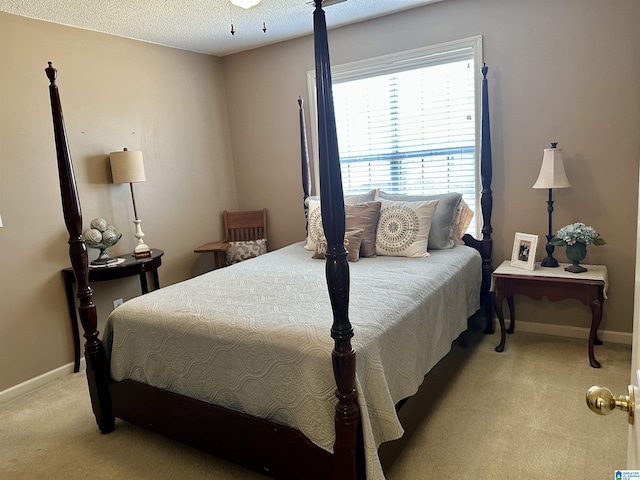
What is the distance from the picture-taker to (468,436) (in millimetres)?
2092

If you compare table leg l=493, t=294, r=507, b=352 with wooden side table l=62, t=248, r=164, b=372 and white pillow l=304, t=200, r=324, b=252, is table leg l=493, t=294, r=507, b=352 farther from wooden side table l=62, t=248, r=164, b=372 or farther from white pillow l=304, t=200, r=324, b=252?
wooden side table l=62, t=248, r=164, b=372

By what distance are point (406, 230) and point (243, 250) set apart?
1645mm

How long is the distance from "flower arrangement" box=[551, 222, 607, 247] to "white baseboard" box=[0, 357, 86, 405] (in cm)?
336

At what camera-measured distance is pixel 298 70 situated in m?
3.91

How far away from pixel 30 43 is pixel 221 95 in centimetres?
171

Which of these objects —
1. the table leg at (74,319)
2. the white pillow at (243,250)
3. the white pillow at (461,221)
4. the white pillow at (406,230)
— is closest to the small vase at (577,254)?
the white pillow at (461,221)

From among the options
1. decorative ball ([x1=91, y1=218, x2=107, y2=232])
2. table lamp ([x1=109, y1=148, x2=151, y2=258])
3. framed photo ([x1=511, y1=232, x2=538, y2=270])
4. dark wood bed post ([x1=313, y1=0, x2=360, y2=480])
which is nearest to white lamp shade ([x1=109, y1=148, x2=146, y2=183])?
Answer: table lamp ([x1=109, y1=148, x2=151, y2=258])

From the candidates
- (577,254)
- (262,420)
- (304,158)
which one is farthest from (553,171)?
(262,420)

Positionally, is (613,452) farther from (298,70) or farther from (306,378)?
(298,70)

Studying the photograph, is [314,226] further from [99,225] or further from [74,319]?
[74,319]

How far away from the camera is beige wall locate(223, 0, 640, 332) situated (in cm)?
274

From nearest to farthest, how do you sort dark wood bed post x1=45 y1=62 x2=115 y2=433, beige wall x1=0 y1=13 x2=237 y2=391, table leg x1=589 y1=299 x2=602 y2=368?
dark wood bed post x1=45 y1=62 x2=115 y2=433 → table leg x1=589 y1=299 x2=602 y2=368 → beige wall x1=0 y1=13 x2=237 y2=391

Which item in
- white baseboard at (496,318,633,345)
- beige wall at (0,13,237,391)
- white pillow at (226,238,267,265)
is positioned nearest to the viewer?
beige wall at (0,13,237,391)

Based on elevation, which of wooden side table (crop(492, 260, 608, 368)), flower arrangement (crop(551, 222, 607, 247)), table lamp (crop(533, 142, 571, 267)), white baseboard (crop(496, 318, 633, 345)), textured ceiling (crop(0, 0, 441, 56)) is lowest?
white baseboard (crop(496, 318, 633, 345))
